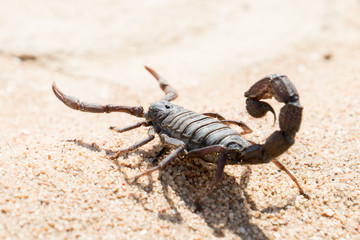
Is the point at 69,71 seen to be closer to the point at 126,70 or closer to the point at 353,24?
the point at 126,70

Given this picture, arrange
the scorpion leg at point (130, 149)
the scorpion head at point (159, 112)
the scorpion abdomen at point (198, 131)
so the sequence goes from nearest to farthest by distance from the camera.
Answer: the scorpion abdomen at point (198, 131) → the scorpion leg at point (130, 149) → the scorpion head at point (159, 112)

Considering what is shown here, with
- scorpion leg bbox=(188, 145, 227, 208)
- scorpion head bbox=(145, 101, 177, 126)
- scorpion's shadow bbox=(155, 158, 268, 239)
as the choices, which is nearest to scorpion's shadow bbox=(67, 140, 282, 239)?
scorpion's shadow bbox=(155, 158, 268, 239)

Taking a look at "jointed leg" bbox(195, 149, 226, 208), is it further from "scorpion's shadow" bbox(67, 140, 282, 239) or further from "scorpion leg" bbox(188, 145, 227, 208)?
"scorpion's shadow" bbox(67, 140, 282, 239)

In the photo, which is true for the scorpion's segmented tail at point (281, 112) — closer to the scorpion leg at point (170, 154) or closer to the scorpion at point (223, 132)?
the scorpion at point (223, 132)

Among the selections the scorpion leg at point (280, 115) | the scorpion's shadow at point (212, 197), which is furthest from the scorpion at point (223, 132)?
the scorpion's shadow at point (212, 197)

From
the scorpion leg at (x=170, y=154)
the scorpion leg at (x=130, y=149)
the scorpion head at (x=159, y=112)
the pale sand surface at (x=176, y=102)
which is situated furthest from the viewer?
the scorpion head at (x=159, y=112)

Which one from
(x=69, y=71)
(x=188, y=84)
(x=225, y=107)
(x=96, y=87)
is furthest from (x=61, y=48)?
(x=225, y=107)

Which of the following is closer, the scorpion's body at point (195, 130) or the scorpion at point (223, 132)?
the scorpion at point (223, 132)
